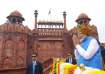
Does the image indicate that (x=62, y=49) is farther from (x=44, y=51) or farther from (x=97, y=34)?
(x=97, y=34)

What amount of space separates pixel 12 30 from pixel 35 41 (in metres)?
3.35

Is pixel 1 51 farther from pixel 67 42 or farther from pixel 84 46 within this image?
pixel 84 46

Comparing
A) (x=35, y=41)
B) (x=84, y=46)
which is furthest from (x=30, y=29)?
(x=84, y=46)

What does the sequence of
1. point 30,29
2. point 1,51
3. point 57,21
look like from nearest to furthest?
point 1,51, point 30,29, point 57,21

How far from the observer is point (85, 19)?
3759cm

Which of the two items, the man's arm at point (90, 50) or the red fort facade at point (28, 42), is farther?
the red fort facade at point (28, 42)

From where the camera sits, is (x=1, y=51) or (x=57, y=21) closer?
(x=1, y=51)

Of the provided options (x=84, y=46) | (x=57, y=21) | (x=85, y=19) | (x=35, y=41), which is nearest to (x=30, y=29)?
(x=35, y=41)

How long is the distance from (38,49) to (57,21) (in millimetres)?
5553

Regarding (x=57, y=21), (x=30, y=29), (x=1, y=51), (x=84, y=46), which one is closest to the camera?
(x=84, y=46)

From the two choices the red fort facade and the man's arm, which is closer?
the man's arm

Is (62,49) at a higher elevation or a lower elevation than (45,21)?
lower

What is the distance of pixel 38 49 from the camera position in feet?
117

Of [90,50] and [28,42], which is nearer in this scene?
[90,50]
